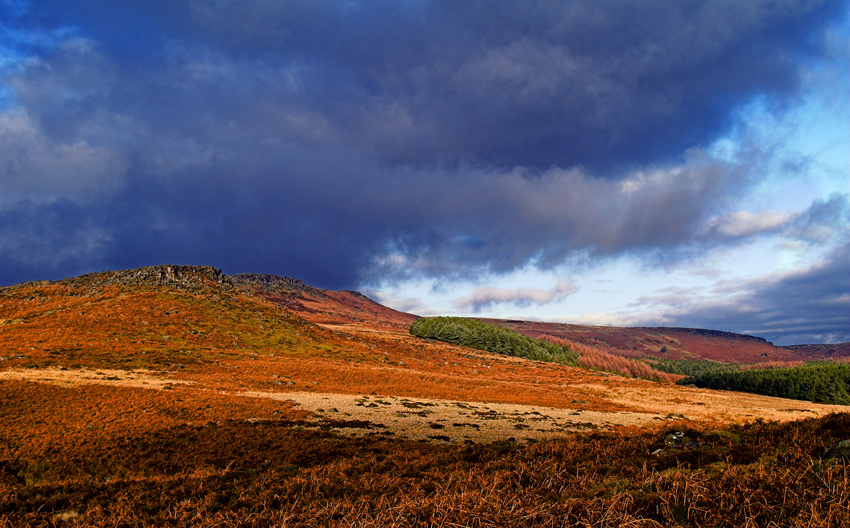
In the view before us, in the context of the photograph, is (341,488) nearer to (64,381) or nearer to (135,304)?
(64,381)

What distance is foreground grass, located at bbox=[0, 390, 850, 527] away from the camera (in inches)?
197

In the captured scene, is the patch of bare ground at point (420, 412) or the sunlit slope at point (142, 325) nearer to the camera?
the patch of bare ground at point (420, 412)

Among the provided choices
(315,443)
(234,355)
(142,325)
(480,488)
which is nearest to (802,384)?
(315,443)

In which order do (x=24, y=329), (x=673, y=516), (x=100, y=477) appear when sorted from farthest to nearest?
(x=24, y=329) → (x=100, y=477) → (x=673, y=516)

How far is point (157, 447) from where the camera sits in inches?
768

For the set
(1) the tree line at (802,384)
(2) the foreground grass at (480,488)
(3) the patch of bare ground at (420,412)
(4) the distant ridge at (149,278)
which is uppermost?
(4) the distant ridge at (149,278)

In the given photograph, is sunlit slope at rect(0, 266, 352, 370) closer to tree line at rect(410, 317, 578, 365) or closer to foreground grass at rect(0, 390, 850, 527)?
foreground grass at rect(0, 390, 850, 527)

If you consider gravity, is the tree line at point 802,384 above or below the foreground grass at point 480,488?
below

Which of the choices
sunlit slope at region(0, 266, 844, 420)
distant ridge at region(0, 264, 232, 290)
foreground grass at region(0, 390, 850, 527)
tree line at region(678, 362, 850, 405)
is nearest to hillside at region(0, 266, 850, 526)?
foreground grass at region(0, 390, 850, 527)

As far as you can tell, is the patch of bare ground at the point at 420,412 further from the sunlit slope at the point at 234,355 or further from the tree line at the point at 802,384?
the tree line at the point at 802,384

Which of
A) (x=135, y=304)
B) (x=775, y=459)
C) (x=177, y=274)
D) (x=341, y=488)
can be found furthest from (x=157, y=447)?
(x=177, y=274)

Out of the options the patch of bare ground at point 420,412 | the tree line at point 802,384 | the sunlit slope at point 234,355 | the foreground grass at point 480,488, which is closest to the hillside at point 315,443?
the foreground grass at point 480,488

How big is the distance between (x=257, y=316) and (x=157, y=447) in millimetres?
70040

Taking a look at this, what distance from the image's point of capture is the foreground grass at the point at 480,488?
16.4 ft
